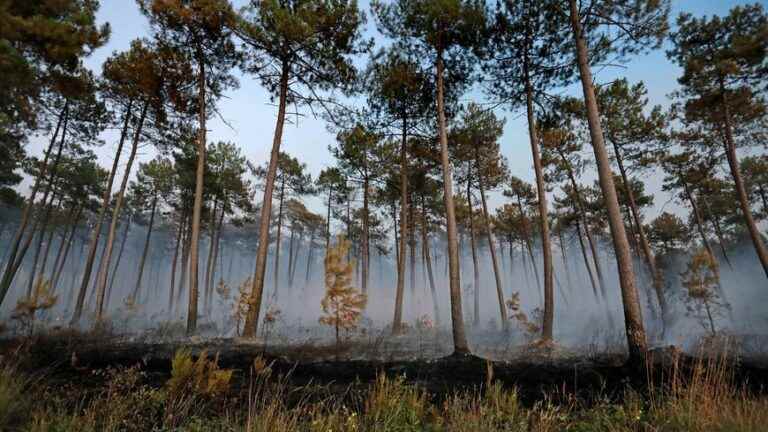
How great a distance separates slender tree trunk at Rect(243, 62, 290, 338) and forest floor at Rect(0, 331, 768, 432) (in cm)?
79

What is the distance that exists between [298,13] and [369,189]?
31.2 ft

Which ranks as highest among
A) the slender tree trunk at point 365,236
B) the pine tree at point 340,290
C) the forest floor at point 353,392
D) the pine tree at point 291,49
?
the pine tree at point 291,49

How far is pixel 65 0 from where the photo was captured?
7.49 m

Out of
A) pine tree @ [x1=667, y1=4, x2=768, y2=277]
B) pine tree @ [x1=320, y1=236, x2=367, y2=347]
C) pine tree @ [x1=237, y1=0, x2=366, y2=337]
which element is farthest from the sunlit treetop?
pine tree @ [x1=667, y1=4, x2=768, y2=277]

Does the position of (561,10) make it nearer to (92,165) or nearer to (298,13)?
(298,13)

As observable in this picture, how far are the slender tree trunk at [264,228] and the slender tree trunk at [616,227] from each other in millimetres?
8763

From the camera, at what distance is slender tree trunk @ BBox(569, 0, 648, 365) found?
578cm

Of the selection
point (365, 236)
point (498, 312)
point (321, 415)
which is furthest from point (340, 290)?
point (498, 312)

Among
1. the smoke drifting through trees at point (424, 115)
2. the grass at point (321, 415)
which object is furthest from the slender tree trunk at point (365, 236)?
the grass at point (321, 415)

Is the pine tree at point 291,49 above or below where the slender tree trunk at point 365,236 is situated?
above

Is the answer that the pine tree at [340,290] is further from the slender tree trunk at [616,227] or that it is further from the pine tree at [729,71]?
the pine tree at [729,71]

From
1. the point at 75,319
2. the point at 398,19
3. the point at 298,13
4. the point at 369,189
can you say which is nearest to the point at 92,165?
the point at 75,319

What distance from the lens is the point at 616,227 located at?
21.2 ft

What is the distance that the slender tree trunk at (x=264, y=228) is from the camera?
937 cm
